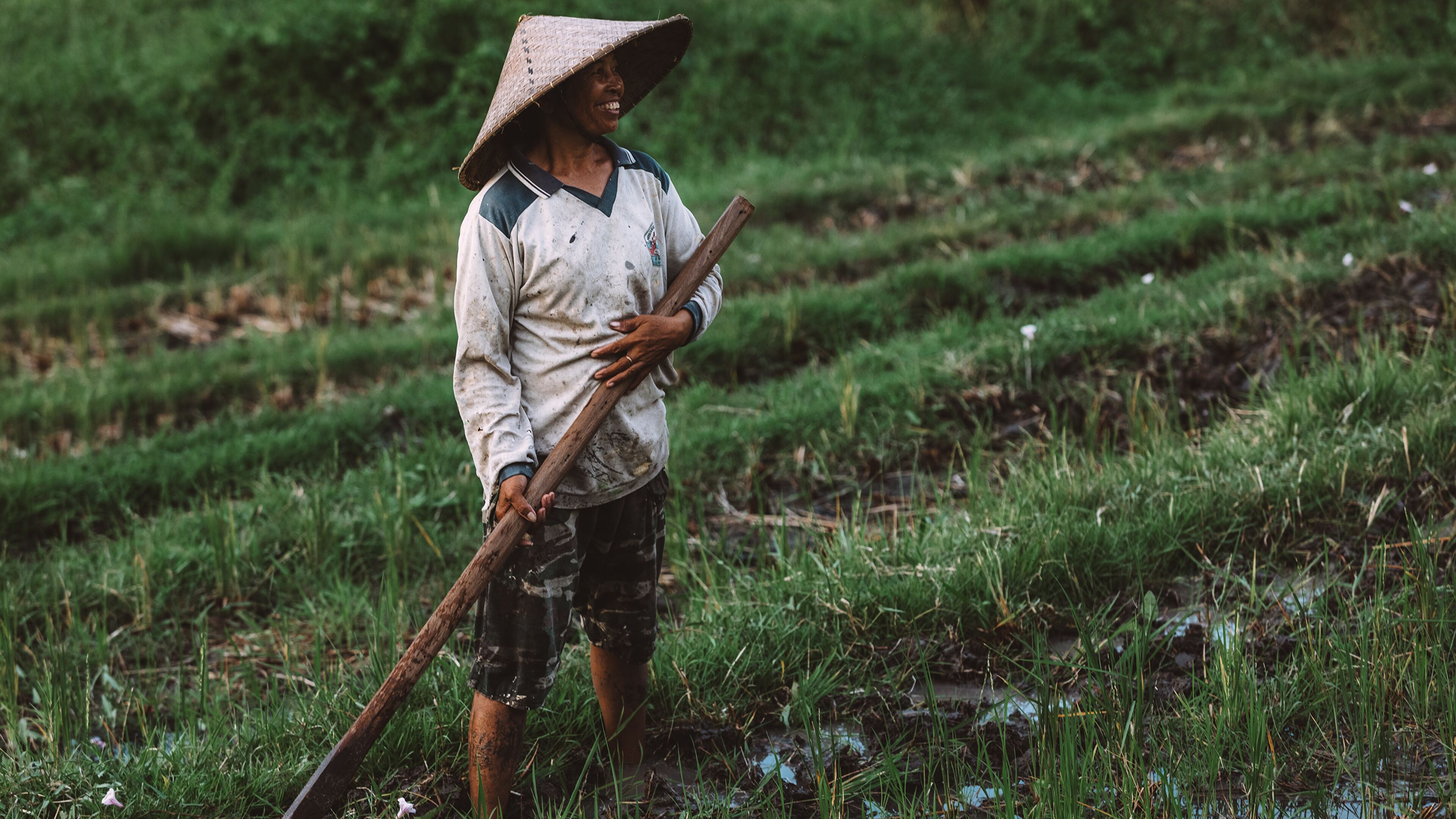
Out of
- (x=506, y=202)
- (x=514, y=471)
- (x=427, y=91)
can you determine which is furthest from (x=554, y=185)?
(x=427, y=91)

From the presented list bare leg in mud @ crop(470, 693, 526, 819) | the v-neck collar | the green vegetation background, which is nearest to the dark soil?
the v-neck collar

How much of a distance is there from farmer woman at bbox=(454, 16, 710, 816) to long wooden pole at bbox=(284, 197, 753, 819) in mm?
50

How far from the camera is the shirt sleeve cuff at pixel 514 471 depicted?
92.8 inches

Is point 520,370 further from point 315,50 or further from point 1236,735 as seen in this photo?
point 315,50

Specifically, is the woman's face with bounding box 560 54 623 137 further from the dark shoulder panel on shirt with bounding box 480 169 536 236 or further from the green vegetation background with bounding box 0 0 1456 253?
the green vegetation background with bounding box 0 0 1456 253

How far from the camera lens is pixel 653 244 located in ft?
8.49

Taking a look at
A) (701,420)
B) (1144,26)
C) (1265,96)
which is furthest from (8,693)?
(1144,26)

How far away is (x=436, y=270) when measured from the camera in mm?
7195

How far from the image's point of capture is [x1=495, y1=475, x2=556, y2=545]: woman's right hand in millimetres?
2330

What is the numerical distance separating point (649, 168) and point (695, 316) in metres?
0.39

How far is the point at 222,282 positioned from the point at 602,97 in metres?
5.88

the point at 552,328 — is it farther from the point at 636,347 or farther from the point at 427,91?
the point at 427,91

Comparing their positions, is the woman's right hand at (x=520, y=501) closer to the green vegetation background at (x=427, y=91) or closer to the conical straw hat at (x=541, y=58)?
the conical straw hat at (x=541, y=58)

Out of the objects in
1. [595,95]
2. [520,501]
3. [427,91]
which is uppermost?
[595,95]
